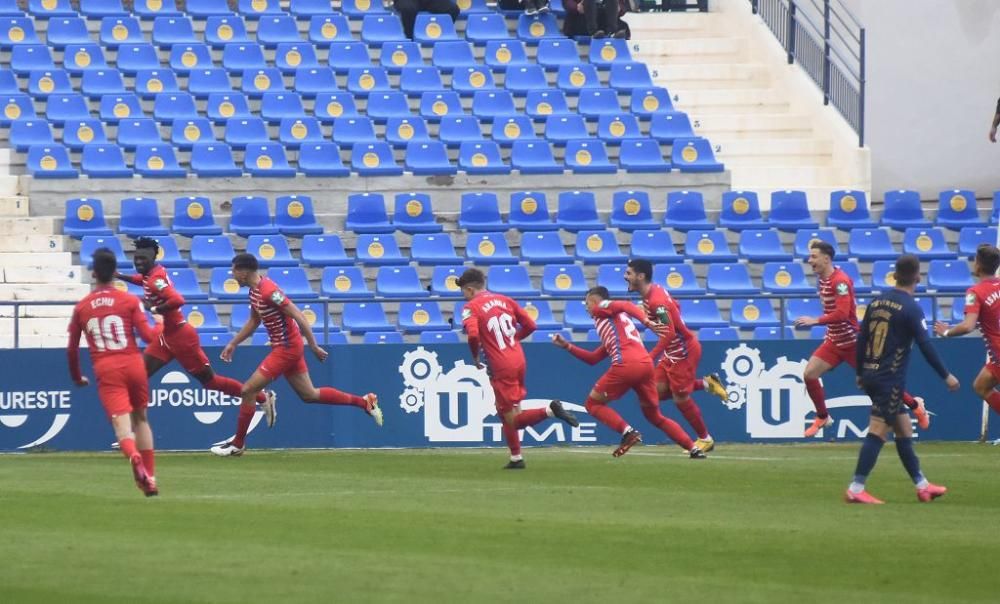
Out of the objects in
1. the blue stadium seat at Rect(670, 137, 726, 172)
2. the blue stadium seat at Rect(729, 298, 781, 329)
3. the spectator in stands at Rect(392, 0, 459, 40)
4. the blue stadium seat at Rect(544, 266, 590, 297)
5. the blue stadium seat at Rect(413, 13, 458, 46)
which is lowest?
the blue stadium seat at Rect(729, 298, 781, 329)

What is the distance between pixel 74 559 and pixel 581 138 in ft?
61.4

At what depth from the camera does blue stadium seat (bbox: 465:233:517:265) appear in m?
25.7

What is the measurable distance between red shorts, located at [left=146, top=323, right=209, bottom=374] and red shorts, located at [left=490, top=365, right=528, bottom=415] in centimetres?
351

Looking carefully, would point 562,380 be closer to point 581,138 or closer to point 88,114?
point 581,138

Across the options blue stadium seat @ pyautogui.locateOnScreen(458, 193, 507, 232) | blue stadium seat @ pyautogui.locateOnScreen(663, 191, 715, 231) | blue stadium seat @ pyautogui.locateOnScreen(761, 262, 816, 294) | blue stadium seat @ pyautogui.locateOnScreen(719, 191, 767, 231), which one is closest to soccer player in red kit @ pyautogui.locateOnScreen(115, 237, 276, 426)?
blue stadium seat @ pyautogui.locateOnScreen(458, 193, 507, 232)

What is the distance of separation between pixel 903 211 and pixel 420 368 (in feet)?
32.4

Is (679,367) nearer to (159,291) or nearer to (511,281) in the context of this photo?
(159,291)

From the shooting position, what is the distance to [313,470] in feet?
59.3

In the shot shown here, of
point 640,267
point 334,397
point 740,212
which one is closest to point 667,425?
point 640,267

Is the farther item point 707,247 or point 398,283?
point 707,247

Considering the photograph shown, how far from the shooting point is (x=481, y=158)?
90.5ft

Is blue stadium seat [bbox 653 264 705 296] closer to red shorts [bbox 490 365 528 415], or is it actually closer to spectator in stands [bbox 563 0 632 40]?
spectator in stands [bbox 563 0 632 40]

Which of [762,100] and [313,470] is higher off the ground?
[762,100]

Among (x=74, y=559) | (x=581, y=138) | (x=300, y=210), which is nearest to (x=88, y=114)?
(x=300, y=210)
